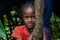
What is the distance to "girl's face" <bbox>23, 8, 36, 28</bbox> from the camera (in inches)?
127

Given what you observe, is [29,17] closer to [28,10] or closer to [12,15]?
[28,10]

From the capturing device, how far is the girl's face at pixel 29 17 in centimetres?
322

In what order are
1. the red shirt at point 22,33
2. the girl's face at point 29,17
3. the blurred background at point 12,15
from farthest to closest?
the blurred background at point 12,15
the red shirt at point 22,33
the girl's face at point 29,17

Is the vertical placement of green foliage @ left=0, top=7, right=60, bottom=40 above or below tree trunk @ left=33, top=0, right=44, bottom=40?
below

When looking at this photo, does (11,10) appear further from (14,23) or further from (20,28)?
(20,28)

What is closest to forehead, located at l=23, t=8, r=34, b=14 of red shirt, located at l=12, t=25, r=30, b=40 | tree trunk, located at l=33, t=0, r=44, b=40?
red shirt, located at l=12, t=25, r=30, b=40

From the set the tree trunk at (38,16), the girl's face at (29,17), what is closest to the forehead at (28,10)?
the girl's face at (29,17)

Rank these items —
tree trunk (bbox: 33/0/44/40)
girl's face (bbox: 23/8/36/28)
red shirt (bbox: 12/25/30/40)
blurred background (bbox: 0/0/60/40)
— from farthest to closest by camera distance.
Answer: blurred background (bbox: 0/0/60/40), red shirt (bbox: 12/25/30/40), girl's face (bbox: 23/8/36/28), tree trunk (bbox: 33/0/44/40)

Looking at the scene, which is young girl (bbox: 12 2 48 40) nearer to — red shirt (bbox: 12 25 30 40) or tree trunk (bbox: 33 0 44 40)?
red shirt (bbox: 12 25 30 40)

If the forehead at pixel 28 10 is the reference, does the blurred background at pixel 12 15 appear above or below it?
below

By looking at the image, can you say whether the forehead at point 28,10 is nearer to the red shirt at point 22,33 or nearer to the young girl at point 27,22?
the young girl at point 27,22

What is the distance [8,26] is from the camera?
479cm

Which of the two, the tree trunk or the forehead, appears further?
the forehead

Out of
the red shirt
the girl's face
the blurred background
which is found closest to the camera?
the girl's face
